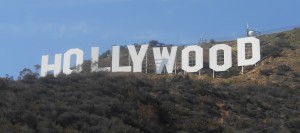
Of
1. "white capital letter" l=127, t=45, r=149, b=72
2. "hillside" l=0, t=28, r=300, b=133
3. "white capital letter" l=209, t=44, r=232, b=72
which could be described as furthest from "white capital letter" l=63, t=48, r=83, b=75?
"white capital letter" l=209, t=44, r=232, b=72

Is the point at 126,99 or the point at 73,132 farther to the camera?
the point at 126,99

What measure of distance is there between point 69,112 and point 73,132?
2.99 metres

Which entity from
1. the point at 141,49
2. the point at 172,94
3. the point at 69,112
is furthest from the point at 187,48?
the point at 69,112

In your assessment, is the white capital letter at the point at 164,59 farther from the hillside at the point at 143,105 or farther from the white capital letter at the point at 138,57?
the hillside at the point at 143,105

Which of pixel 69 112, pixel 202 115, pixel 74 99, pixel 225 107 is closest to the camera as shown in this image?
pixel 69 112

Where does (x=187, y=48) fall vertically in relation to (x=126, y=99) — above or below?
above

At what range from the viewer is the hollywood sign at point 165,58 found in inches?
1915

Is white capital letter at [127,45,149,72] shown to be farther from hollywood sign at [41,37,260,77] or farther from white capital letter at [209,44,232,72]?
white capital letter at [209,44,232,72]

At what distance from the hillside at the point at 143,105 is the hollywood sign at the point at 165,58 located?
15.2 ft

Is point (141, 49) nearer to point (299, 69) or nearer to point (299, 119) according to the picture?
point (299, 69)

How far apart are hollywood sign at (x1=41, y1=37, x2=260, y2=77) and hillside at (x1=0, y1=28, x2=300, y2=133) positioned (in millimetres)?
4629

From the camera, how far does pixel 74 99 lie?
28750 mm

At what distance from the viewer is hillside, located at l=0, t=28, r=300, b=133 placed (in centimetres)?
2417

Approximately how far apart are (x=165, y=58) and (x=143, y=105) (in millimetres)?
21079
